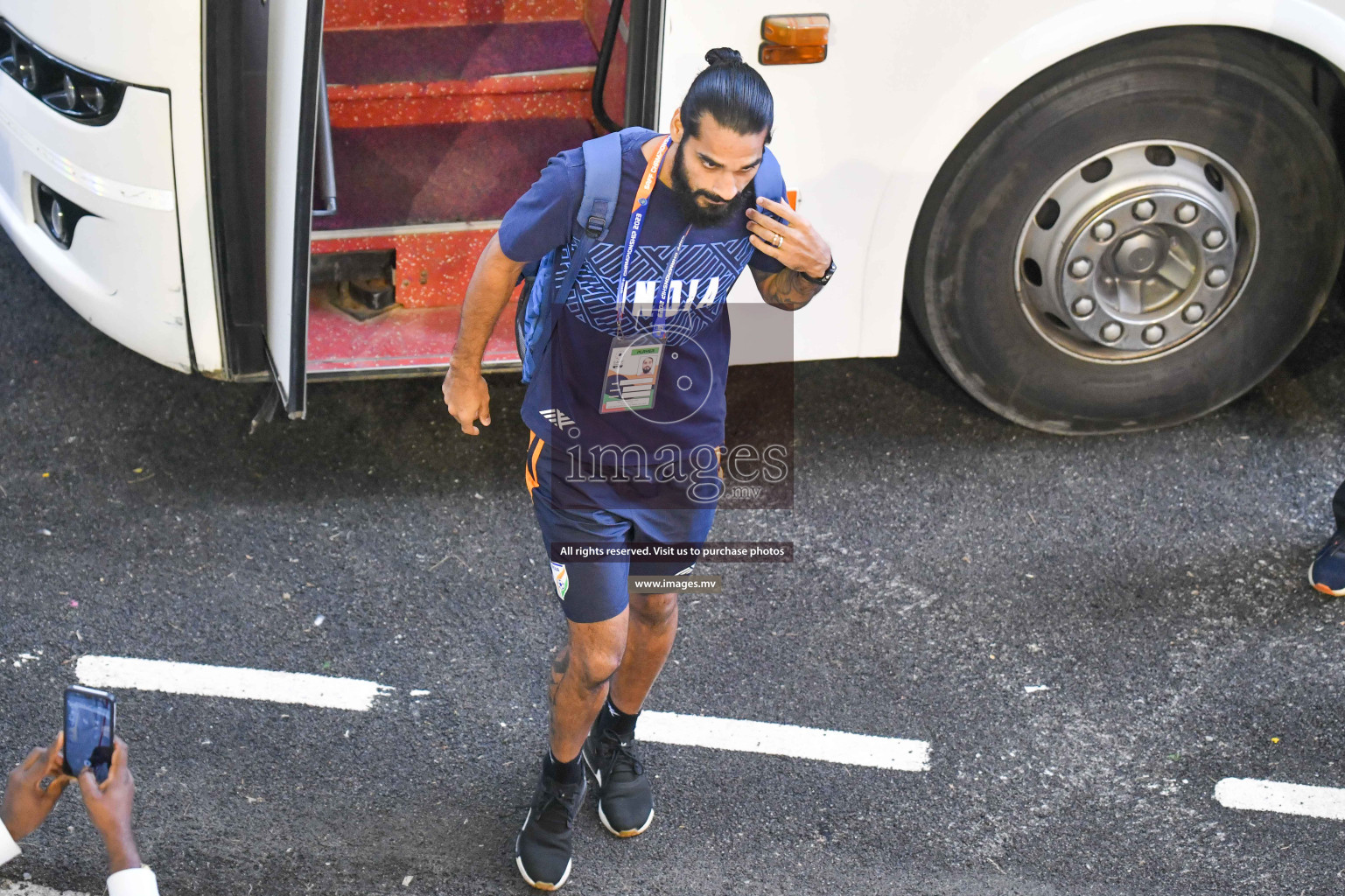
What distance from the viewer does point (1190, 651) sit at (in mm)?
3584

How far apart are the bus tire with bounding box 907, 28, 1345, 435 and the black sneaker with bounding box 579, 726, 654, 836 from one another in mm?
1626

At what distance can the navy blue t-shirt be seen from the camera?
2.46m

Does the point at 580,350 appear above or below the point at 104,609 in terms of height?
above

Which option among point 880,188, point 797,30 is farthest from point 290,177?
point 880,188

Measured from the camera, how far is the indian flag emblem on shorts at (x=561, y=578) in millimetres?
2729

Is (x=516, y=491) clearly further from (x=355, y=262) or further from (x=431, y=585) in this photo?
(x=355, y=262)

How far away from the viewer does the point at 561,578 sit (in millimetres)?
2740

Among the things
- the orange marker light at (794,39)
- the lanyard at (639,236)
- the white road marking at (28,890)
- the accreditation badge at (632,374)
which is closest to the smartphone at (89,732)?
the white road marking at (28,890)

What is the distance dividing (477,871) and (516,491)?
4.30 feet

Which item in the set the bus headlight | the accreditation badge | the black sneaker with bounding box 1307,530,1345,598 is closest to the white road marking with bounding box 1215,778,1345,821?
the black sneaker with bounding box 1307,530,1345,598

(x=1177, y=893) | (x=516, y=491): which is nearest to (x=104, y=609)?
(x=516, y=491)

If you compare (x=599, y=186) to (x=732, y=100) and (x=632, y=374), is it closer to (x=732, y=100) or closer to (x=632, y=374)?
(x=732, y=100)

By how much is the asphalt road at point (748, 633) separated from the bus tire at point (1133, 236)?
26 centimetres

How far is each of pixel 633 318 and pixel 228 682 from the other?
1585 millimetres
